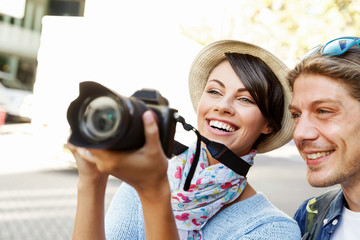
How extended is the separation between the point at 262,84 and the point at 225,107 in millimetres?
220

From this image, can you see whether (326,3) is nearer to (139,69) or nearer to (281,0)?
(281,0)

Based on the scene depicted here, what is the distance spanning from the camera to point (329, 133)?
180 centimetres

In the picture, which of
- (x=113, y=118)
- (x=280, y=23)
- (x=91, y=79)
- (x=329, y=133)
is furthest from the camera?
(x=280, y=23)

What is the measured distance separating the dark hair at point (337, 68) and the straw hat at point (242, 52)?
0.23 feet

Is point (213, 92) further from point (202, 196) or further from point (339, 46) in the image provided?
point (339, 46)

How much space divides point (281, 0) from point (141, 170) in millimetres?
13109

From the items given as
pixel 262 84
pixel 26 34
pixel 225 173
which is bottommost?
pixel 26 34

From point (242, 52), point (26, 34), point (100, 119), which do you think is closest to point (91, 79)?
point (242, 52)

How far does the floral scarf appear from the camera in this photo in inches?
73.8

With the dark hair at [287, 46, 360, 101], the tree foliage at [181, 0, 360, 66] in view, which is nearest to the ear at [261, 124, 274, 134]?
the dark hair at [287, 46, 360, 101]

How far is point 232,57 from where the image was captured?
2072 mm

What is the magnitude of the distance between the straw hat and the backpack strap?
357mm

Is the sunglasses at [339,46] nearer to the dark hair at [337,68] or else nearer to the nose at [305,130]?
the dark hair at [337,68]

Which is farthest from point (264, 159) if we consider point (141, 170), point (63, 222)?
point (141, 170)
